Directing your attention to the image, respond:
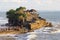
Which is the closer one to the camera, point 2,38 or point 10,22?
point 2,38

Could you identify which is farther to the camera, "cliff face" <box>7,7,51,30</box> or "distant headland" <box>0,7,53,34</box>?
"cliff face" <box>7,7,51,30</box>

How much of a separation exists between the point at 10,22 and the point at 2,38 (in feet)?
73.6

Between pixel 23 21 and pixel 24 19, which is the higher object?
pixel 24 19

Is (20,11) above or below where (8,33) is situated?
above

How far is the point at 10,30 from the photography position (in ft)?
244

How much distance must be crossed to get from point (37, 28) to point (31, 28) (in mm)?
5004

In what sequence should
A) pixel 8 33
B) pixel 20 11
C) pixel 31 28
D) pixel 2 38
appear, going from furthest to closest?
pixel 20 11 → pixel 31 28 → pixel 8 33 → pixel 2 38

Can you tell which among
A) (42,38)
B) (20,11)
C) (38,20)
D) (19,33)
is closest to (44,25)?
(38,20)

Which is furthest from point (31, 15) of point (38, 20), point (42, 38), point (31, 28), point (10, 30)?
point (42, 38)

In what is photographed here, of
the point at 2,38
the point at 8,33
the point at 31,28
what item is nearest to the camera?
the point at 2,38

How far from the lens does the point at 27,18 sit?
8481cm

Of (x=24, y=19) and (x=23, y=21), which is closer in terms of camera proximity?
(x=23, y=21)

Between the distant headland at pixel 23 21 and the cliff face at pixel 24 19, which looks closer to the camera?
the distant headland at pixel 23 21

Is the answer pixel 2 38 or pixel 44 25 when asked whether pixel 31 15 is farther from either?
pixel 2 38
